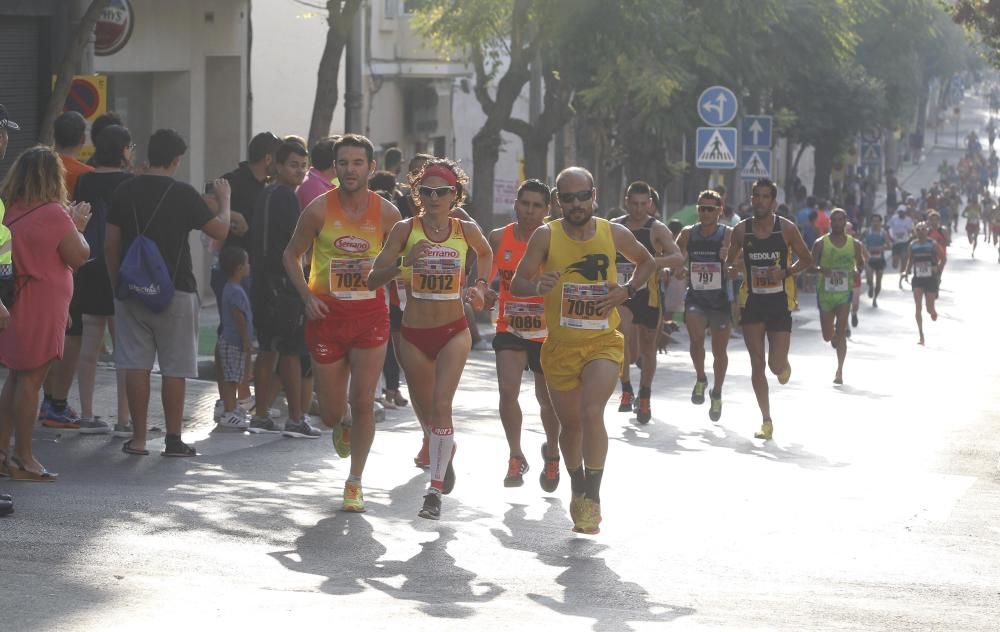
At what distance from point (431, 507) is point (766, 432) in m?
5.36

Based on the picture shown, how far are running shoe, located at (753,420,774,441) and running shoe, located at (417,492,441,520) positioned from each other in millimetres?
5235

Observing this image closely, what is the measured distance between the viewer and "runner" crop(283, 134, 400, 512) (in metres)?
9.73

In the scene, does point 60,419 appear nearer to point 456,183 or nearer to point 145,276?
point 145,276

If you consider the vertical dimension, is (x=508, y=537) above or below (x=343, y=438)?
below

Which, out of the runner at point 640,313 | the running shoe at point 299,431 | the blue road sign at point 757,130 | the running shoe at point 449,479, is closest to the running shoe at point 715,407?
the runner at point 640,313

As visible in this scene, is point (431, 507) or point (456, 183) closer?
point (431, 507)

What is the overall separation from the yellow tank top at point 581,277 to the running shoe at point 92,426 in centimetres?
399

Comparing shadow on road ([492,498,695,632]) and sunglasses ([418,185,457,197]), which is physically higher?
sunglasses ([418,185,457,197])

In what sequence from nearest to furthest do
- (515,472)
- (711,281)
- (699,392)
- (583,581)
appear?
1. (583,581)
2. (515,472)
3. (711,281)
4. (699,392)

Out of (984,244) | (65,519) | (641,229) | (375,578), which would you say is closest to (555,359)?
(375,578)

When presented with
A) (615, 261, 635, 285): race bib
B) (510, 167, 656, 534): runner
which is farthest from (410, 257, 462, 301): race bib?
(615, 261, 635, 285): race bib

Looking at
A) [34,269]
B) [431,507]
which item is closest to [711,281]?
[431,507]

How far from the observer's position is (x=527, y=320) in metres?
10.8

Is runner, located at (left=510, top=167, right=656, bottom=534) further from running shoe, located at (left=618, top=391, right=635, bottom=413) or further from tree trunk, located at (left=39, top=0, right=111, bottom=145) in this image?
running shoe, located at (left=618, top=391, right=635, bottom=413)
